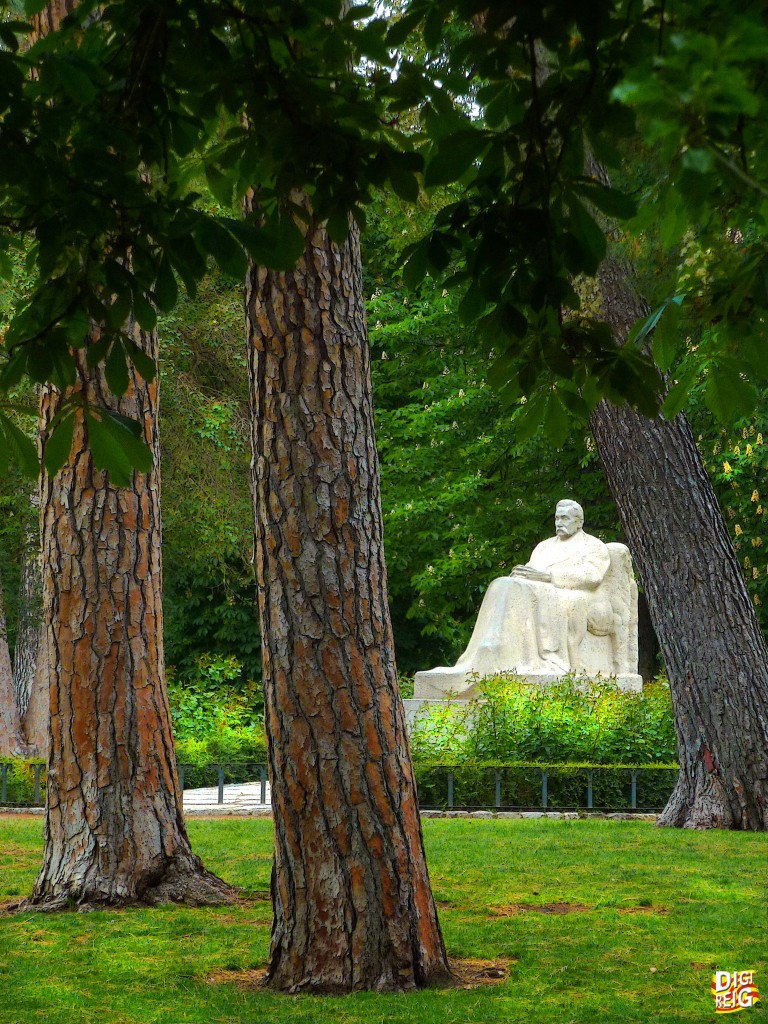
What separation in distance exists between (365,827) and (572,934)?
61.1 inches

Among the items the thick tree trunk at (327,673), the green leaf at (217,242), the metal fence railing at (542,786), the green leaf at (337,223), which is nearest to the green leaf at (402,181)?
the green leaf at (337,223)

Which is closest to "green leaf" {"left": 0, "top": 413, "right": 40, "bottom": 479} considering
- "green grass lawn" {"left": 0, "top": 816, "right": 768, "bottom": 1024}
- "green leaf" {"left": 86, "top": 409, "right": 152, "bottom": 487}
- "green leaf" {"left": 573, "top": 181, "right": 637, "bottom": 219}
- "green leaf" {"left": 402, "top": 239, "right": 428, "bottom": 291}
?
"green leaf" {"left": 86, "top": 409, "right": 152, "bottom": 487}

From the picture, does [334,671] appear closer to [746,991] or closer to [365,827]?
[365,827]

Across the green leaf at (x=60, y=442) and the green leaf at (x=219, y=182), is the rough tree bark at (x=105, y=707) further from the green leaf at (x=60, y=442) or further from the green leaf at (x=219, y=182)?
the green leaf at (x=60, y=442)

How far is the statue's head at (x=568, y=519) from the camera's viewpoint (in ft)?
53.8

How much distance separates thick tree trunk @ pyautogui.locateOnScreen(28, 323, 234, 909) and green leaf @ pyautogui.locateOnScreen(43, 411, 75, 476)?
12.9ft

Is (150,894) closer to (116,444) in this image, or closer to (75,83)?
(116,444)

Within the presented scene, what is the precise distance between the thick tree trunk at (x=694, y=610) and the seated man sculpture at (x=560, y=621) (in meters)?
5.35

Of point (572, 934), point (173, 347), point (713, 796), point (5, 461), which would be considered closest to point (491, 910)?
point (572, 934)

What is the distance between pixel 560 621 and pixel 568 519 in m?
1.54

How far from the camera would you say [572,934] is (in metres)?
5.47

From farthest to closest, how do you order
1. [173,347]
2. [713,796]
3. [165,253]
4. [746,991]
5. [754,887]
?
[173,347] < [713,796] < [754,887] < [746,991] < [165,253]

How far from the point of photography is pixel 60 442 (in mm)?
2348

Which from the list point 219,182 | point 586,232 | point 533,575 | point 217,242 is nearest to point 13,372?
point 217,242
